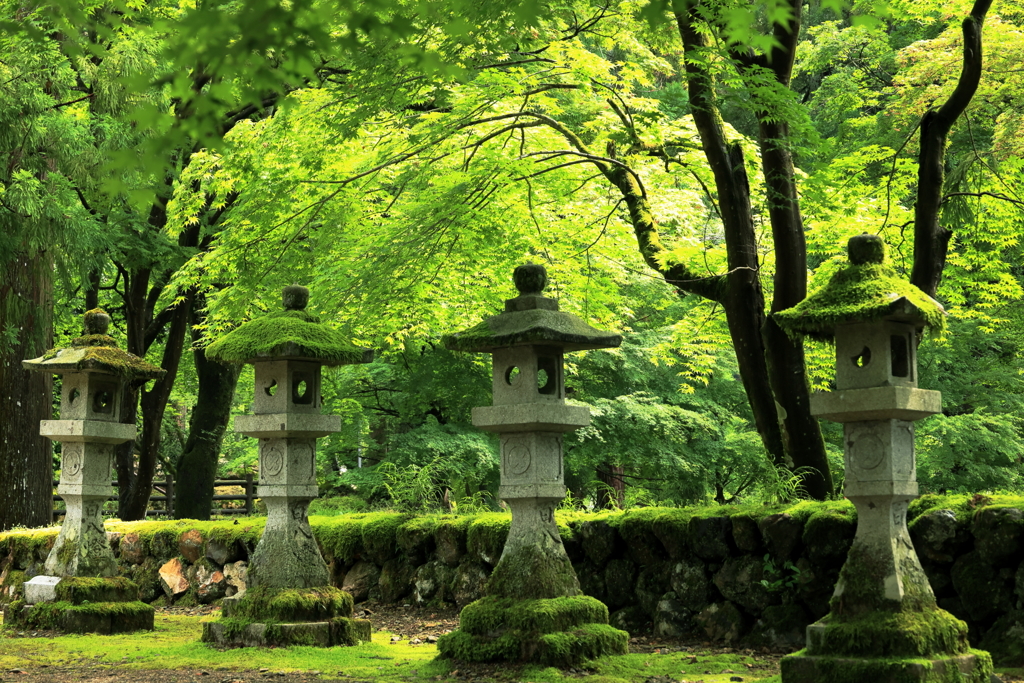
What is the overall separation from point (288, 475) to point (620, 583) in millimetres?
2971

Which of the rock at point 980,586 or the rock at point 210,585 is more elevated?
the rock at point 980,586

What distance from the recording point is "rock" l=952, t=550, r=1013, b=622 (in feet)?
21.4

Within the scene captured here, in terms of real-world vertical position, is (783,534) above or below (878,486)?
below

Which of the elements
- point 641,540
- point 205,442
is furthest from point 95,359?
point 205,442

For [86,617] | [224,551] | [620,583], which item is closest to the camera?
[620,583]

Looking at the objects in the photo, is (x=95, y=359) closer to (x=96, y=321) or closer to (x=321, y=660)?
(x=96, y=321)

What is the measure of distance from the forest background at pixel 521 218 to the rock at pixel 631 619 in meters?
1.46

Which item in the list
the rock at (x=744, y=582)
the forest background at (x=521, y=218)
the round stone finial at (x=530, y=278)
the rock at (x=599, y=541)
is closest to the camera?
the rock at (x=744, y=582)

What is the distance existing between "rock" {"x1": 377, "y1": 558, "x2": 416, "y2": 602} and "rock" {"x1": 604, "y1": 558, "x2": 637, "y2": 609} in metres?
2.46

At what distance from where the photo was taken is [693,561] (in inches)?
310

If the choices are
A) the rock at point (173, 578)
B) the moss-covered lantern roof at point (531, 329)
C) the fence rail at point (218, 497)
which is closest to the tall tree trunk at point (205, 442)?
the fence rail at point (218, 497)

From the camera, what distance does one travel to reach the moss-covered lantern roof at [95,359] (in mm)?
9773

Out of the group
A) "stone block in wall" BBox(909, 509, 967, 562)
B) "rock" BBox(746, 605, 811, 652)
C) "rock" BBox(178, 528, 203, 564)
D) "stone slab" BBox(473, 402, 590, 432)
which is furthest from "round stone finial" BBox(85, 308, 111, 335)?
"stone block in wall" BBox(909, 509, 967, 562)

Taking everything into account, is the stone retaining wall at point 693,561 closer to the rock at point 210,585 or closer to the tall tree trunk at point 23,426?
the rock at point 210,585
